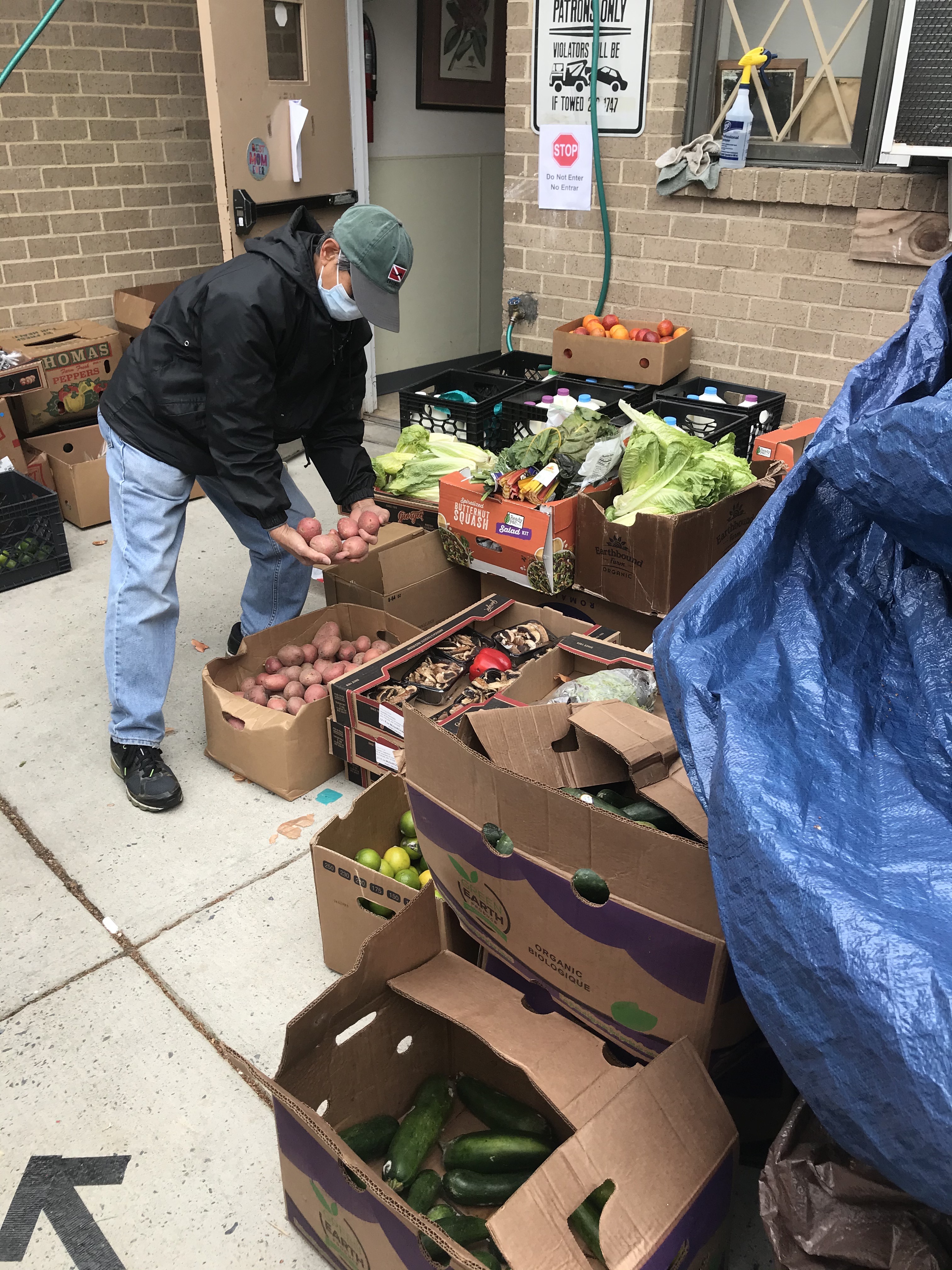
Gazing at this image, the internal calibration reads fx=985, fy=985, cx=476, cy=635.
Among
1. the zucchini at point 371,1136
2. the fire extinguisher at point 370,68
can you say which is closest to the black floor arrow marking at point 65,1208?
the zucchini at point 371,1136

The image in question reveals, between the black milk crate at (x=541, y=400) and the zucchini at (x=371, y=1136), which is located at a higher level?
the black milk crate at (x=541, y=400)

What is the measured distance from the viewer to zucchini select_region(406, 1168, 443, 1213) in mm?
1894

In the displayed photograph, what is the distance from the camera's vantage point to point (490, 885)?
6.64ft

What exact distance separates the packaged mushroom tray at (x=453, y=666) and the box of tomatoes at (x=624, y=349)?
184 cm

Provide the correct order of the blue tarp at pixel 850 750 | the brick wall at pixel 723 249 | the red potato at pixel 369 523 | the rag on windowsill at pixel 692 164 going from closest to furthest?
the blue tarp at pixel 850 750, the red potato at pixel 369 523, the brick wall at pixel 723 249, the rag on windowsill at pixel 692 164

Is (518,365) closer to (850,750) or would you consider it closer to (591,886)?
(591,886)

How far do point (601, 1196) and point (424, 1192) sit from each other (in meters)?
0.41

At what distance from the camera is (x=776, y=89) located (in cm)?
450

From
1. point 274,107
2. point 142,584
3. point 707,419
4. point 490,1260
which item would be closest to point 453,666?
point 142,584

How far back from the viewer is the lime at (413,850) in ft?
8.91

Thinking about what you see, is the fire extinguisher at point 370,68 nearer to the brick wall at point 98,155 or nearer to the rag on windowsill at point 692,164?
the brick wall at point 98,155

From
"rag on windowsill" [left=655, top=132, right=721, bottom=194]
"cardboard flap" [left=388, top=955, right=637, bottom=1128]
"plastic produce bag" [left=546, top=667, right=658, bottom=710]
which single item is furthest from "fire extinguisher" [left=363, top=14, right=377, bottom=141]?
"cardboard flap" [left=388, top=955, right=637, bottom=1128]

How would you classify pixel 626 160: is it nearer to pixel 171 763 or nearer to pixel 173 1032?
pixel 171 763

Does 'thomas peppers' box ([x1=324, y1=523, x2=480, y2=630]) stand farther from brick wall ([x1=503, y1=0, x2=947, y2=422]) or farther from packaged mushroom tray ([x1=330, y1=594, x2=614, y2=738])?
brick wall ([x1=503, y1=0, x2=947, y2=422])
